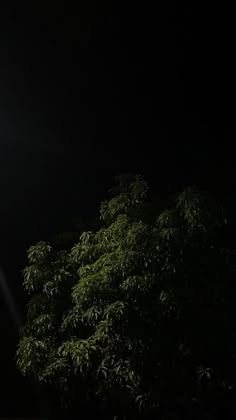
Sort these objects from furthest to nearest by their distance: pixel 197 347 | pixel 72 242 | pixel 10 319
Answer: pixel 10 319, pixel 72 242, pixel 197 347

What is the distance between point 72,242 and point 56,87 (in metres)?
3.26

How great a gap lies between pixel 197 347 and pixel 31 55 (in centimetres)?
579

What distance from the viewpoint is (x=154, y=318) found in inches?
223

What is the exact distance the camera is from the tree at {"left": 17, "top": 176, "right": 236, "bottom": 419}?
560 cm

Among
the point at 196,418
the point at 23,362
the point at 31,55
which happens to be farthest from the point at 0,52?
the point at 196,418

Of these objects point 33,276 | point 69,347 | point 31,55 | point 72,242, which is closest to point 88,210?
point 72,242

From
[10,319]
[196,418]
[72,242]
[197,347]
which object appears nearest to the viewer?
[197,347]

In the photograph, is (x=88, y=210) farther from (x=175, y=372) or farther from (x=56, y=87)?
(x=175, y=372)

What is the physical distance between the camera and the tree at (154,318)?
5602 millimetres

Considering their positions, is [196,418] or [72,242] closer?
[196,418]

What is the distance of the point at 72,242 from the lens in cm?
766

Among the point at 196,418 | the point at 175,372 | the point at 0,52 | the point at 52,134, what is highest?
the point at 0,52

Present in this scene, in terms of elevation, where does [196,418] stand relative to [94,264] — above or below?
below

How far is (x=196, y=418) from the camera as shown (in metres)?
6.21
